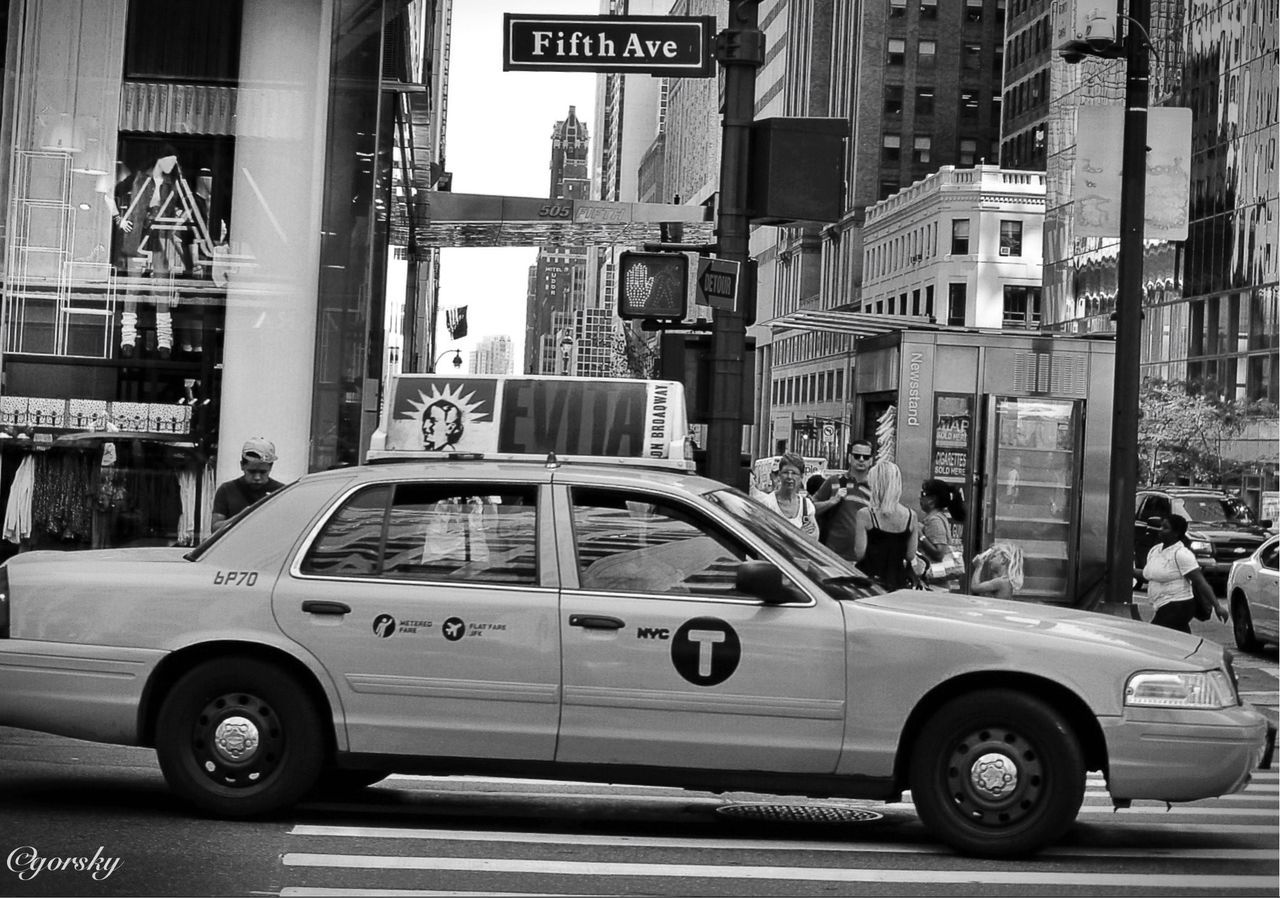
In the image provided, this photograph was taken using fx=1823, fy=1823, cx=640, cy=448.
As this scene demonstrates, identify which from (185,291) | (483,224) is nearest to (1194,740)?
(185,291)

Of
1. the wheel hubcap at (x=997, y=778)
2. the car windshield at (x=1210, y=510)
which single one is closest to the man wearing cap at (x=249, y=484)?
the wheel hubcap at (x=997, y=778)

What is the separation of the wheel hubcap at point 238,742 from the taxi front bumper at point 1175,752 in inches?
133

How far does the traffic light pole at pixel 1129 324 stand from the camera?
51.5 ft

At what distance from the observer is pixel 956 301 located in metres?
92.0

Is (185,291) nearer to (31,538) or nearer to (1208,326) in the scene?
(31,538)

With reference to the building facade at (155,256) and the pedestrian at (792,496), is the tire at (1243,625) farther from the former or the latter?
the building facade at (155,256)

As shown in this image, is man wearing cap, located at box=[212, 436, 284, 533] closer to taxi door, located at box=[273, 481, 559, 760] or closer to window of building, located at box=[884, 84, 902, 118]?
taxi door, located at box=[273, 481, 559, 760]

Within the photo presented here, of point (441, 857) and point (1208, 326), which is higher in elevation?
point (1208, 326)

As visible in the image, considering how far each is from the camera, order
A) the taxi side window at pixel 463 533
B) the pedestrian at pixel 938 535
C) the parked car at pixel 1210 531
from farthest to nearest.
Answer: the parked car at pixel 1210 531 → the pedestrian at pixel 938 535 → the taxi side window at pixel 463 533

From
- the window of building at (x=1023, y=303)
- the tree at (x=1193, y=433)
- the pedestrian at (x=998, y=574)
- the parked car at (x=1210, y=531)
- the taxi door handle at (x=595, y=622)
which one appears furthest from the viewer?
the window of building at (x=1023, y=303)

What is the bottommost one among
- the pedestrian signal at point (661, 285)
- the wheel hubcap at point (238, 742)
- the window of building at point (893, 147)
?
the wheel hubcap at point (238, 742)

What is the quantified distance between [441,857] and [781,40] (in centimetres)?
12746

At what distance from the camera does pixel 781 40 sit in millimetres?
130125

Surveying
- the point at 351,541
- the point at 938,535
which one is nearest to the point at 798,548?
the point at 351,541
